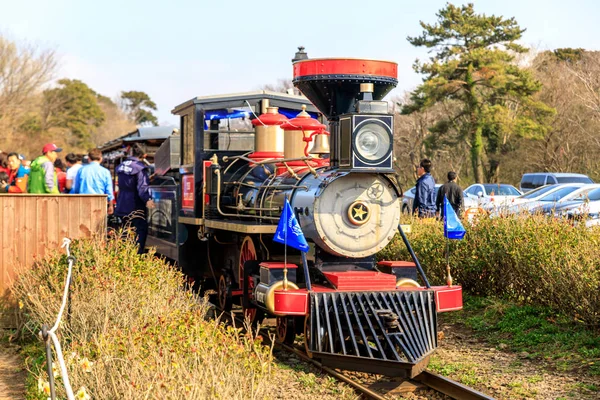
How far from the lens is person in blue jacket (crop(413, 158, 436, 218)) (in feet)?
40.0

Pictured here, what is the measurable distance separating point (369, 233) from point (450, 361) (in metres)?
1.42

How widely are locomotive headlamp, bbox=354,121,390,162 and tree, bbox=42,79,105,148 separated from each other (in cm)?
5099

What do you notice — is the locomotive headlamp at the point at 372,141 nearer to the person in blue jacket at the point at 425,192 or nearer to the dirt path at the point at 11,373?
the dirt path at the point at 11,373

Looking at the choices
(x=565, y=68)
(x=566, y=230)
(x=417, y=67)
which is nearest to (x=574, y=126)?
(x=565, y=68)

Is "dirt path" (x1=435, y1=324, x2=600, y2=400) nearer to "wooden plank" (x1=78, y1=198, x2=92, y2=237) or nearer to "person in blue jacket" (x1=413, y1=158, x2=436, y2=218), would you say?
"wooden plank" (x1=78, y1=198, x2=92, y2=237)

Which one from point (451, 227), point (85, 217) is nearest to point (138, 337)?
point (451, 227)

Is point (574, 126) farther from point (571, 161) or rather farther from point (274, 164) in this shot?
point (274, 164)

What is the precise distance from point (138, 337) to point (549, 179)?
23.7 meters

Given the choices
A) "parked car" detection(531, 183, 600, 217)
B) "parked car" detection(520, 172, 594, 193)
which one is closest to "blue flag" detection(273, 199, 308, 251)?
"parked car" detection(531, 183, 600, 217)

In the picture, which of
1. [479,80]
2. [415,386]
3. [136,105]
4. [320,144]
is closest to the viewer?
[415,386]

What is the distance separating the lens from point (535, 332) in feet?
25.9

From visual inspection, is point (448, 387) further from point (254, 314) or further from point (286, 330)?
point (254, 314)

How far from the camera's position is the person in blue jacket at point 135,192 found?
10602 mm

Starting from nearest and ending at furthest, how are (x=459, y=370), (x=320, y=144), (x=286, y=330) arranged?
(x=459, y=370) < (x=286, y=330) < (x=320, y=144)
